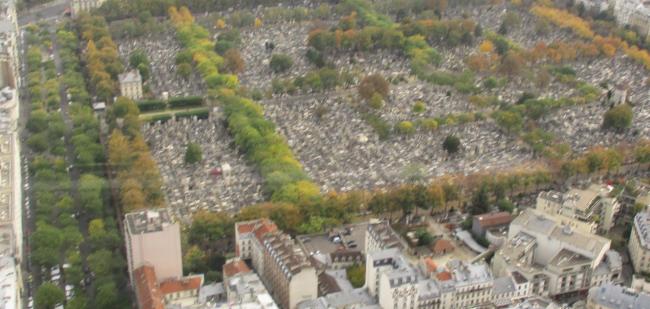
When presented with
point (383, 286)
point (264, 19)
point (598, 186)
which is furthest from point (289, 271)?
point (264, 19)

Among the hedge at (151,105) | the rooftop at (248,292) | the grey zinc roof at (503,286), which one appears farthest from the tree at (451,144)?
the hedge at (151,105)

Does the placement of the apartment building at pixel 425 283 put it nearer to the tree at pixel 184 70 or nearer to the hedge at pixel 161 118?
the hedge at pixel 161 118

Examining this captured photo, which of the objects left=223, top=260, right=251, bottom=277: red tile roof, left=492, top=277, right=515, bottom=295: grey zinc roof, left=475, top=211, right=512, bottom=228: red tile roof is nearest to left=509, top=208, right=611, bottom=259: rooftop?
left=475, top=211, right=512, bottom=228: red tile roof

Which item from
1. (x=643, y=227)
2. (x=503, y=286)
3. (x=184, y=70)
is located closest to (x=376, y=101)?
(x=184, y=70)

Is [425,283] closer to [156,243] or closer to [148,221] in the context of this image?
[156,243]

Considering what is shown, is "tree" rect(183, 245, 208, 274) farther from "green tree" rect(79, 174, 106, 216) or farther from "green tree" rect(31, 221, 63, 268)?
"green tree" rect(79, 174, 106, 216)

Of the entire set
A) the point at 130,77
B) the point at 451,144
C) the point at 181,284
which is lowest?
the point at 181,284
